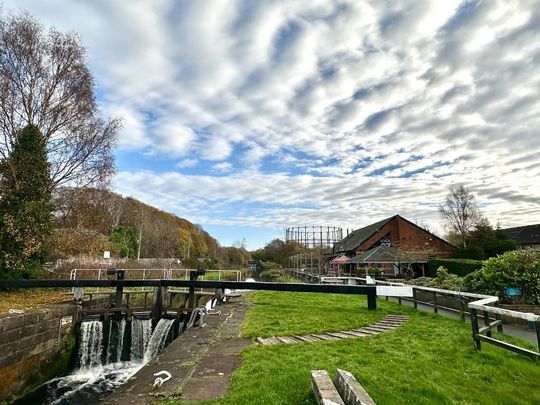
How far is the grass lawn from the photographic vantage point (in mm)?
3949

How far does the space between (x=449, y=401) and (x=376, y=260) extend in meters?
20.1

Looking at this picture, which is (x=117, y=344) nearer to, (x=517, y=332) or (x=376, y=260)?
(x=517, y=332)

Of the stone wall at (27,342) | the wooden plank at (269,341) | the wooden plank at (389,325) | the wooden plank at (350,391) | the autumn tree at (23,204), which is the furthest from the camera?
the autumn tree at (23,204)

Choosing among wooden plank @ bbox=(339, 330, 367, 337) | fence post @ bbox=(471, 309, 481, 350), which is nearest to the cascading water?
wooden plank @ bbox=(339, 330, 367, 337)

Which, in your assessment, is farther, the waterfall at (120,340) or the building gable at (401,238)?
the building gable at (401,238)

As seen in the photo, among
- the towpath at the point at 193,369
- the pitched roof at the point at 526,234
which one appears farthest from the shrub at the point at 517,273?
the pitched roof at the point at 526,234

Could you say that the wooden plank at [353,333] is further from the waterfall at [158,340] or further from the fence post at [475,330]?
the waterfall at [158,340]

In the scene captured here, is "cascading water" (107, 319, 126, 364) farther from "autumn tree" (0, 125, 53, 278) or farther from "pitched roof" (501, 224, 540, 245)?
"pitched roof" (501, 224, 540, 245)

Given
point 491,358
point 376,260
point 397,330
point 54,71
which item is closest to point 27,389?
point 397,330

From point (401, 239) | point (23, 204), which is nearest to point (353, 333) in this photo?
point (23, 204)

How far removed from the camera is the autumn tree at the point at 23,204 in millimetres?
13195

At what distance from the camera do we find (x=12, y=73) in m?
13.9

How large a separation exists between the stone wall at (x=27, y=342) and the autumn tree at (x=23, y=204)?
4471 millimetres

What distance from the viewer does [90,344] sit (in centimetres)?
1159
